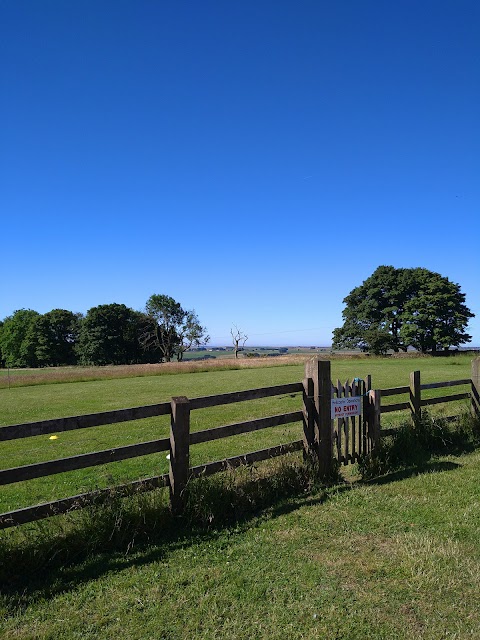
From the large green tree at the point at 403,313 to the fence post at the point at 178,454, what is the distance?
213 ft

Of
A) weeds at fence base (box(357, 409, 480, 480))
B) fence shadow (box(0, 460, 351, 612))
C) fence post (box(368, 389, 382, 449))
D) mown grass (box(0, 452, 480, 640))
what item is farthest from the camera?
fence post (box(368, 389, 382, 449))

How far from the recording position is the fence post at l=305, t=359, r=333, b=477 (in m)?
6.56

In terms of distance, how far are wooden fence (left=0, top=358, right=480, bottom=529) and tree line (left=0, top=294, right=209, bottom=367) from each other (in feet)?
270

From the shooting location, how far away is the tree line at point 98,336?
86375mm

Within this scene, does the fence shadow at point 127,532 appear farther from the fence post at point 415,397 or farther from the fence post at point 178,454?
the fence post at point 415,397

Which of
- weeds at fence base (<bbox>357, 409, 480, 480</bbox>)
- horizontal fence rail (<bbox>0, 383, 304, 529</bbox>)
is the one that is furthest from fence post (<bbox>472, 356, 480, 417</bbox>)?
horizontal fence rail (<bbox>0, 383, 304, 529</bbox>)

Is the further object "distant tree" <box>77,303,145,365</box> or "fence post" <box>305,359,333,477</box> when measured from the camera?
"distant tree" <box>77,303,145,365</box>

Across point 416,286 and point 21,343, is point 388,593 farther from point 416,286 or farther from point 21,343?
point 21,343

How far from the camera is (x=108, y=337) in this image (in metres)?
86.4

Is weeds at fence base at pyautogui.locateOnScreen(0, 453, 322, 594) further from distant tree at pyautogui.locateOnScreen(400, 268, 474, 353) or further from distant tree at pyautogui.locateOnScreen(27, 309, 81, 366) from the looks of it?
distant tree at pyautogui.locateOnScreen(27, 309, 81, 366)

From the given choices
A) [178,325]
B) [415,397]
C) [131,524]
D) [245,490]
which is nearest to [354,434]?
[415,397]

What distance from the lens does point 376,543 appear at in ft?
15.3

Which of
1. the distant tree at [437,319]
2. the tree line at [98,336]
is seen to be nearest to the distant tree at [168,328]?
the tree line at [98,336]

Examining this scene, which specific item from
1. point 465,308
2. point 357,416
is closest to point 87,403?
point 357,416
